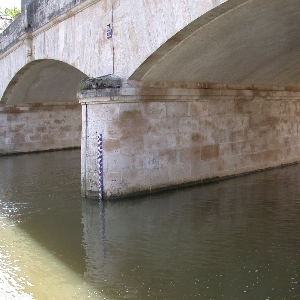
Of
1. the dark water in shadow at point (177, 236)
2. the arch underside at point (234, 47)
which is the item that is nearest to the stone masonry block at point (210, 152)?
the dark water in shadow at point (177, 236)

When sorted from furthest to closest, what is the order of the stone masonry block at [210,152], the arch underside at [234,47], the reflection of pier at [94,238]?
the stone masonry block at [210,152] → the arch underside at [234,47] → the reflection of pier at [94,238]

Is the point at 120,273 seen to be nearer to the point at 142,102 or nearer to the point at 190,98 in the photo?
the point at 142,102

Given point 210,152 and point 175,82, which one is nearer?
point 175,82

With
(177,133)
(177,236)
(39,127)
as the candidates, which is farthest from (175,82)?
(39,127)

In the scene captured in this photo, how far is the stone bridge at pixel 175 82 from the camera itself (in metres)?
6.76

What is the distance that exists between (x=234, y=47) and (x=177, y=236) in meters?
3.58

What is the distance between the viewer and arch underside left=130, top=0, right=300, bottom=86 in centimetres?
610

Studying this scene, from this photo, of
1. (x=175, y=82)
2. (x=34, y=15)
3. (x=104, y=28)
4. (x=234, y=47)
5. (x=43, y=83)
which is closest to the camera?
(x=234, y=47)

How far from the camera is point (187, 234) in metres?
6.04

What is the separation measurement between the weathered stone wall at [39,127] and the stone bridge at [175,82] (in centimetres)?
442

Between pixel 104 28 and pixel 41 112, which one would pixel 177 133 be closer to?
pixel 104 28

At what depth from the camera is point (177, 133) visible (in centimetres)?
891

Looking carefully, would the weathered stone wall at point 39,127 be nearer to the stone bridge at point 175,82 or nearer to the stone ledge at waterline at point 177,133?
the stone bridge at point 175,82

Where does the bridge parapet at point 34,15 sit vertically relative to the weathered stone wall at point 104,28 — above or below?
above
